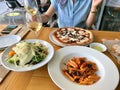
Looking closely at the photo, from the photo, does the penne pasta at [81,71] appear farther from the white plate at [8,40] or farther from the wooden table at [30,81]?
the white plate at [8,40]

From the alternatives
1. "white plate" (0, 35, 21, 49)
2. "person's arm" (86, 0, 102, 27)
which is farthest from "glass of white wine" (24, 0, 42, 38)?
"person's arm" (86, 0, 102, 27)

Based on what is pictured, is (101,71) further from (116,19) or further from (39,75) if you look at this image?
(116,19)

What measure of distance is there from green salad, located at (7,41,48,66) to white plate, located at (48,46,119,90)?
62mm

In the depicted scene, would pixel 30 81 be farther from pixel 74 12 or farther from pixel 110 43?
pixel 74 12

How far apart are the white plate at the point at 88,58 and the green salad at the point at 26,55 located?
62 mm

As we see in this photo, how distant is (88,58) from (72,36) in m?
0.25

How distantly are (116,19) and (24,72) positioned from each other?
1987 mm

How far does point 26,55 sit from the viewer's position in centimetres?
69

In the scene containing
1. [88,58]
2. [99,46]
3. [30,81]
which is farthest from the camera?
[99,46]

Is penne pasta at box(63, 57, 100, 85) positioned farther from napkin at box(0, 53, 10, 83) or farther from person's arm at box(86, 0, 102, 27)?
person's arm at box(86, 0, 102, 27)

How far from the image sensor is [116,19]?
2328 mm

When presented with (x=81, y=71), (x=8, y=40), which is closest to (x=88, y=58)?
(x=81, y=71)

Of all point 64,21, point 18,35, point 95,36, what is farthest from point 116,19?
point 18,35

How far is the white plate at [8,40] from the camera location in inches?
34.6
